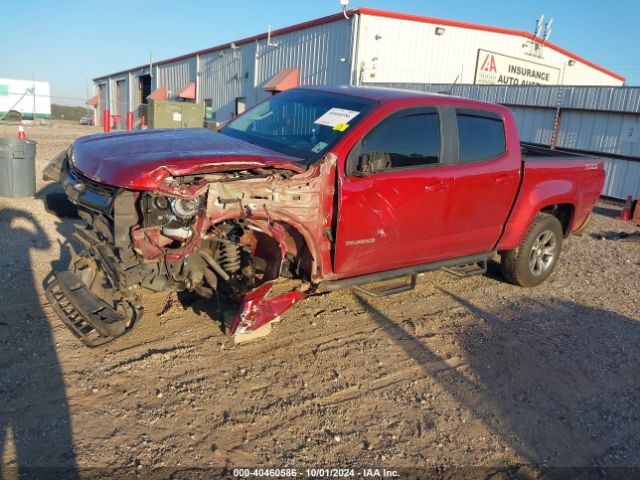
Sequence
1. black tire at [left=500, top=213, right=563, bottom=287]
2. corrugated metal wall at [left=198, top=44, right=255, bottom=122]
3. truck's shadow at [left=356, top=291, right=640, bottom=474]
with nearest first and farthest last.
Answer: truck's shadow at [left=356, top=291, right=640, bottom=474] → black tire at [left=500, top=213, right=563, bottom=287] → corrugated metal wall at [left=198, top=44, right=255, bottom=122]

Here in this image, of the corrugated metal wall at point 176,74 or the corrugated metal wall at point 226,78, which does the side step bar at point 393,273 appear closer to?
the corrugated metal wall at point 226,78

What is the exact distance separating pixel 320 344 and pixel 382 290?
780mm

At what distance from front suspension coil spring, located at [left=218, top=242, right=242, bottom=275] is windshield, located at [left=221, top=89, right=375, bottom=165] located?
881 millimetres

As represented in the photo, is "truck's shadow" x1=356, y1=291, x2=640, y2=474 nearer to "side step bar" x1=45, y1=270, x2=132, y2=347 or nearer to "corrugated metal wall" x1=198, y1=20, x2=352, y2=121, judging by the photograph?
"side step bar" x1=45, y1=270, x2=132, y2=347

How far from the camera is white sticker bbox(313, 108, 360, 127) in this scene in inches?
170

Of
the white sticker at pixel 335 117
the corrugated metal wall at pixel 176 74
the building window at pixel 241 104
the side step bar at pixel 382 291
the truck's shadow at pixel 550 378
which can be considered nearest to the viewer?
the truck's shadow at pixel 550 378

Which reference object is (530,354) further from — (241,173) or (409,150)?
(241,173)

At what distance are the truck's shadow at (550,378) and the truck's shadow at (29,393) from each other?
8.21 feet

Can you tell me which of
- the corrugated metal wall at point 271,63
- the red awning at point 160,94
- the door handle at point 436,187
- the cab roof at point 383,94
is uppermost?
the corrugated metal wall at point 271,63

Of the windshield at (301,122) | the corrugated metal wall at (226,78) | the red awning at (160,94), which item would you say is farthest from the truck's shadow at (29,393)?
the red awning at (160,94)

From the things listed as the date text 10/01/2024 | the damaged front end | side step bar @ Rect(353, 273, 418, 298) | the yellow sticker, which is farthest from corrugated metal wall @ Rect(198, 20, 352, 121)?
the date text 10/01/2024

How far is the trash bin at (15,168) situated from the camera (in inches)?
297

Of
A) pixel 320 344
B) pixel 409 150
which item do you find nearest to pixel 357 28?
pixel 409 150

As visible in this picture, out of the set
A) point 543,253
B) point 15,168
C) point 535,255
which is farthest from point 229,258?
point 15,168
